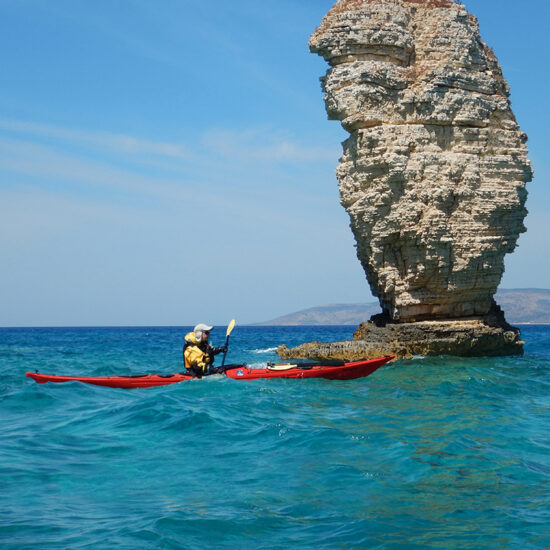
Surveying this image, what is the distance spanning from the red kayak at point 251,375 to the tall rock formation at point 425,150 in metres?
5.59

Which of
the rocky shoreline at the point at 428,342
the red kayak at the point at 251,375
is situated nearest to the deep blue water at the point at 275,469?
the red kayak at the point at 251,375

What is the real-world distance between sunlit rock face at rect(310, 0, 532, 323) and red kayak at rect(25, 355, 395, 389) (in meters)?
5.57

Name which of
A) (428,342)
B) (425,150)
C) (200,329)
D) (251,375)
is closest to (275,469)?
(200,329)

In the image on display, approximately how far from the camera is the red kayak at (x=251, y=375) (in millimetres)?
14555

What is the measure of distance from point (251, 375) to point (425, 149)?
9645mm

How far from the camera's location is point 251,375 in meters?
14.8

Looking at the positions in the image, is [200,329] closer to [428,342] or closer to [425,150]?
[428,342]

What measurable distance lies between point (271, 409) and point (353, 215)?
1086 cm

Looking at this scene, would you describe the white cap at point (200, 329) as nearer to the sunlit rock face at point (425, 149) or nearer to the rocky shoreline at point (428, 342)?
the rocky shoreline at point (428, 342)

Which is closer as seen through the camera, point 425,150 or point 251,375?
point 251,375

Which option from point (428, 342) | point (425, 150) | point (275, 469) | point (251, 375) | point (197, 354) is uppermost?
point (425, 150)

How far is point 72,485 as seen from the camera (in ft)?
22.7

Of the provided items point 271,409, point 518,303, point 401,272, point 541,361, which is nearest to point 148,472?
point 271,409

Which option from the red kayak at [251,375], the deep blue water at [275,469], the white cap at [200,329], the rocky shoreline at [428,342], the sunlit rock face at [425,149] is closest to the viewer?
the deep blue water at [275,469]
